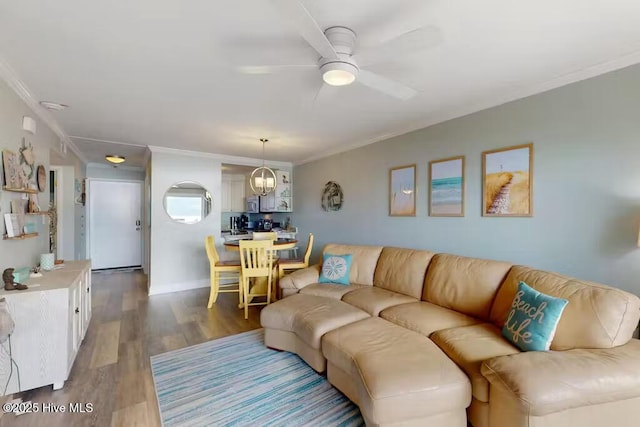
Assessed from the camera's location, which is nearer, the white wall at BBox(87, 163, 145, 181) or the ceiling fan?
the ceiling fan

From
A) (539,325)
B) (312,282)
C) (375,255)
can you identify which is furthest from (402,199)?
(539,325)

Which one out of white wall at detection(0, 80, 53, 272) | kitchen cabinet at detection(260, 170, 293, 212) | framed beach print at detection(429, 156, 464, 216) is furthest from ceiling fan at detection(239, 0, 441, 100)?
kitchen cabinet at detection(260, 170, 293, 212)

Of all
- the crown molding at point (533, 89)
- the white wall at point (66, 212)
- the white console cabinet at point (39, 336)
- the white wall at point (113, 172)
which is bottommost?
the white console cabinet at point (39, 336)

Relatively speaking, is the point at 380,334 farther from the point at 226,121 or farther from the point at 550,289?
the point at 226,121

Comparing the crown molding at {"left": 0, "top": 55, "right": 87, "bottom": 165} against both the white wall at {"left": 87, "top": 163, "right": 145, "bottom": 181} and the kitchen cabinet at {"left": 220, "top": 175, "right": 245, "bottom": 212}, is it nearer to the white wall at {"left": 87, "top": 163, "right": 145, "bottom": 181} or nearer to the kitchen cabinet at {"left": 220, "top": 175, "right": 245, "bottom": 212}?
the white wall at {"left": 87, "top": 163, "right": 145, "bottom": 181}

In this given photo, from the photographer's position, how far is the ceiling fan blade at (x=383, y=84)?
1776 mm

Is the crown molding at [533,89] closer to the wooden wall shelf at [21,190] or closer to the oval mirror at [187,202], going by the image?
the oval mirror at [187,202]

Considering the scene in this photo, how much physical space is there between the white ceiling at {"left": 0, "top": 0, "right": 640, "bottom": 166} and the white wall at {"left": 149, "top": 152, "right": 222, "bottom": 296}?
1.34 m

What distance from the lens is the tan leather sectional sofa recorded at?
1.38 m

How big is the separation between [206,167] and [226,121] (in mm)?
1952

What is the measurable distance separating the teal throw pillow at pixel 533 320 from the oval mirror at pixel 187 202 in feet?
15.0

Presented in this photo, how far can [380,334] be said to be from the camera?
6.77 ft

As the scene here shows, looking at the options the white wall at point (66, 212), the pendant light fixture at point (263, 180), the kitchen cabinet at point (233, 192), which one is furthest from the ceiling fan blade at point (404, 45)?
the kitchen cabinet at point (233, 192)

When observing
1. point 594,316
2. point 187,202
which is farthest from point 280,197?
point 594,316
